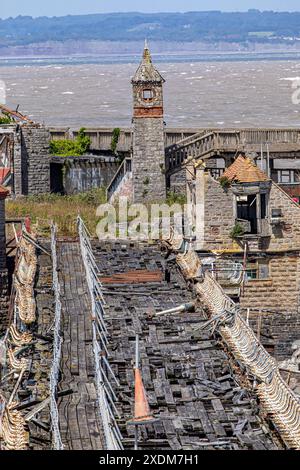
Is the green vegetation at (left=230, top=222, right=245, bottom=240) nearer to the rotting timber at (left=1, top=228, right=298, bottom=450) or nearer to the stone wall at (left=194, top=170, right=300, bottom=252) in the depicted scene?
the stone wall at (left=194, top=170, right=300, bottom=252)

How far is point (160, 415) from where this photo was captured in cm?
2670

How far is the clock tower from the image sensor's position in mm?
59750

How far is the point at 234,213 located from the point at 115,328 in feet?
48.3

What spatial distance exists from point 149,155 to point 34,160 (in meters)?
5.48

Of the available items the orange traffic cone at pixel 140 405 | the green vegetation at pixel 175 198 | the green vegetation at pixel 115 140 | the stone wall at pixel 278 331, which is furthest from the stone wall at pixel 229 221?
the orange traffic cone at pixel 140 405

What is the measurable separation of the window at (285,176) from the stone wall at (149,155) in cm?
403

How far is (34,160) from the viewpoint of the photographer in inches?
2501

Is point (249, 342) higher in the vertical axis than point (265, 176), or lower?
Result: lower

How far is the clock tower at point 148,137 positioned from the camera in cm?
5975

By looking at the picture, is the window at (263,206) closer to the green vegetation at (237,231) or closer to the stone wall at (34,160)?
the green vegetation at (237,231)
